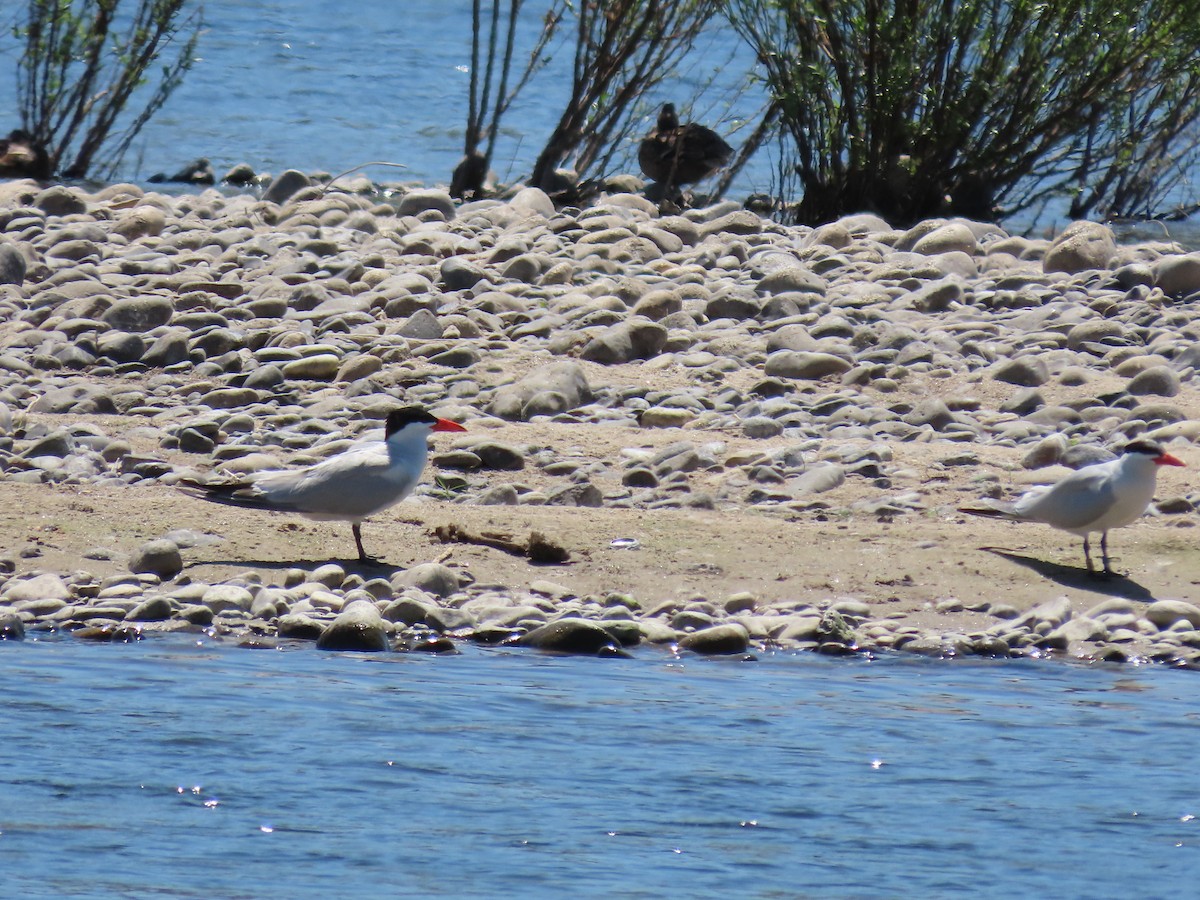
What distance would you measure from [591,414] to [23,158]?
1101cm

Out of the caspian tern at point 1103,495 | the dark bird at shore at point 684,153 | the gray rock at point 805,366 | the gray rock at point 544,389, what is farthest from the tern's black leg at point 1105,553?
the dark bird at shore at point 684,153

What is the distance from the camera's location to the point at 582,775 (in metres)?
4.88

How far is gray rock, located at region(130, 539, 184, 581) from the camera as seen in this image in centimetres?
691

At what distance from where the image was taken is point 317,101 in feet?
88.5

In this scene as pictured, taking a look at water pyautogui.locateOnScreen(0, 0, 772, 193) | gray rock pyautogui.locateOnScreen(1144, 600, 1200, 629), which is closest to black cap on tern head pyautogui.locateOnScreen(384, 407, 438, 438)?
gray rock pyautogui.locateOnScreen(1144, 600, 1200, 629)

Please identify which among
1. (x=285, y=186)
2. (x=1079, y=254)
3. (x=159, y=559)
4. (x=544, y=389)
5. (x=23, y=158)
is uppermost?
(x=1079, y=254)

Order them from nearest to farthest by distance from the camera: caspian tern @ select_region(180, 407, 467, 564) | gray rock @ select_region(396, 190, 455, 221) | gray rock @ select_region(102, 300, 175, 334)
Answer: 1. caspian tern @ select_region(180, 407, 467, 564)
2. gray rock @ select_region(102, 300, 175, 334)
3. gray rock @ select_region(396, 190, 455, 221)

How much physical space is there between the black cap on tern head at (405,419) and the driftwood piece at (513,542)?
0.47 m

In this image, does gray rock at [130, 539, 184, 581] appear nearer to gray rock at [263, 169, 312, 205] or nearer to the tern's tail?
the tern's tail

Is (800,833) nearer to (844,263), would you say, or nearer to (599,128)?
(844,263)

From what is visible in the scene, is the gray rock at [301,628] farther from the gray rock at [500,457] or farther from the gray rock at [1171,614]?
the gray rock at [1171,614]

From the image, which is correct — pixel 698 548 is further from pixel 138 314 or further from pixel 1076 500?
pixel 138 314

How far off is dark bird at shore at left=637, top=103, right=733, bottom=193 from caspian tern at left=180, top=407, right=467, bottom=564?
32.2 ft

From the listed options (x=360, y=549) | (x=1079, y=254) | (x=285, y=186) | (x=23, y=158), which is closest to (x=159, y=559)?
(x=360, y=549)
